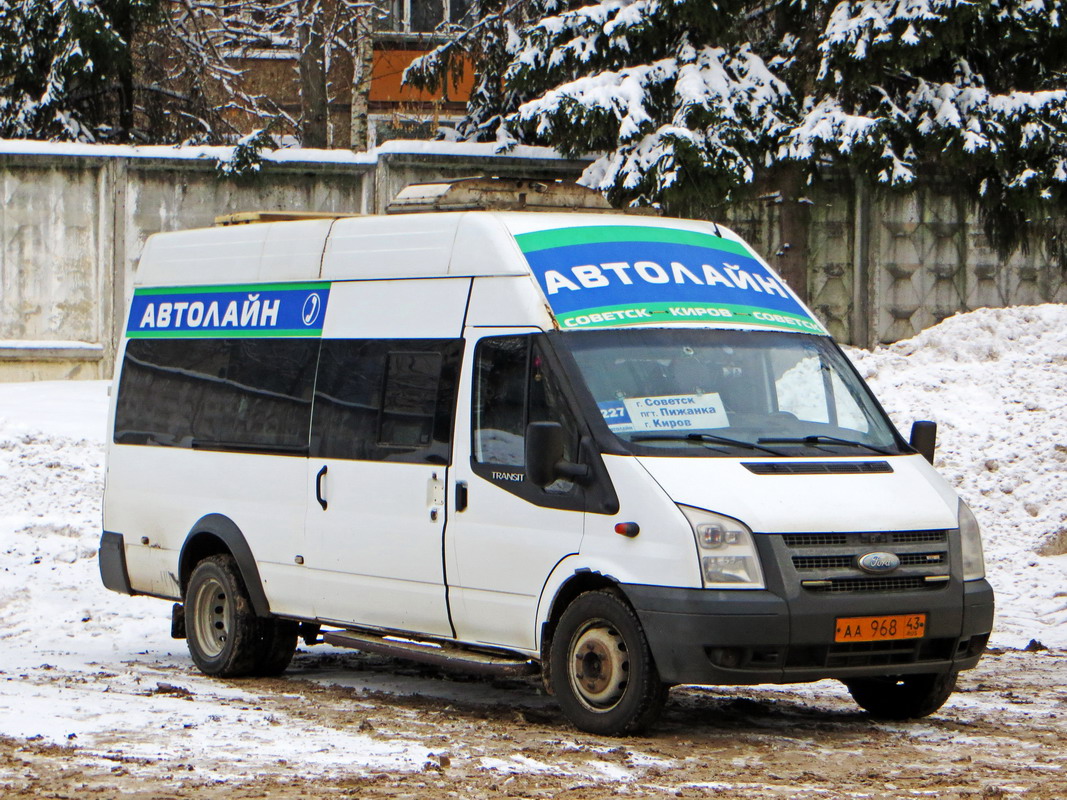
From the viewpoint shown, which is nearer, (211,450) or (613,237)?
(613,237)

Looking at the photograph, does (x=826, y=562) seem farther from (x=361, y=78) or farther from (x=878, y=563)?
(x=361, y=78)

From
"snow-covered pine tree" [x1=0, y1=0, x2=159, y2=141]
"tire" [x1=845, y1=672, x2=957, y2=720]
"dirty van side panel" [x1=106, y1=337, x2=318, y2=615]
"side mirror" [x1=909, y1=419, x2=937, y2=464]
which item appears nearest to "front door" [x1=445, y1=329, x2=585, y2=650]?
"dirty van side panel" [x1=106, y1=337, x2=318, y2=615]

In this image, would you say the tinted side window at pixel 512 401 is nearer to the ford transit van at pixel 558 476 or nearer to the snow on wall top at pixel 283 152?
the ford transit van at pixel 558 476

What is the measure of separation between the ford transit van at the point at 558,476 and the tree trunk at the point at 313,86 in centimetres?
1424

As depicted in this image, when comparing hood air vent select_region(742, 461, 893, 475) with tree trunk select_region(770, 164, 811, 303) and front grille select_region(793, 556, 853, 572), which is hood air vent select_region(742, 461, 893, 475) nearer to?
front grille select_region(793, 556, 853, 572)

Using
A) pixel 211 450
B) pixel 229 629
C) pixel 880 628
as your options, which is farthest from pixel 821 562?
pixel 211 450

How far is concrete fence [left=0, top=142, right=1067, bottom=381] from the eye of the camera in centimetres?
1728

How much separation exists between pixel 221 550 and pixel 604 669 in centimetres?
323

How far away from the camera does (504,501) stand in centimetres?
823

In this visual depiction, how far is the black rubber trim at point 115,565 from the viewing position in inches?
423

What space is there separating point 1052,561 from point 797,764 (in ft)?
21.9

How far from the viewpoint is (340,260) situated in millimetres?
9492

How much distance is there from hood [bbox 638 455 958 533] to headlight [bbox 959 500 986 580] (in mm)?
127

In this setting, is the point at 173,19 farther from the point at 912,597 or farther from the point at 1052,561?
the point at 912,597
